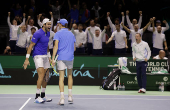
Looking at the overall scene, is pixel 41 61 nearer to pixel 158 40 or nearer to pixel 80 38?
pixel 80 38

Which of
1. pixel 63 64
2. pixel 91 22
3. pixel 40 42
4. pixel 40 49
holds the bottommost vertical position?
pixel 63 64

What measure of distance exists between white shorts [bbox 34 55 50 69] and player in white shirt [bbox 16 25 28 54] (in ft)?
20.3

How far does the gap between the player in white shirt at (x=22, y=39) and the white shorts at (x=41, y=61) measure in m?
6.20

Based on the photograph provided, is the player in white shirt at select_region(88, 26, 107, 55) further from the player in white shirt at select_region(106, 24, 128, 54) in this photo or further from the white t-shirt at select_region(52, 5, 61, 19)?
the white t-shirt at select_region(52, 5, 61, 19)

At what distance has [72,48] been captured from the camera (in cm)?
770

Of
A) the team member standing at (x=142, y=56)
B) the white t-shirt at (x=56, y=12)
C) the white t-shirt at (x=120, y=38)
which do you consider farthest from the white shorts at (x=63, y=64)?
the white t-shirt at (x=56, y=12)

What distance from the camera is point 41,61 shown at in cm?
784

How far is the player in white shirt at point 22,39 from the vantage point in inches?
547

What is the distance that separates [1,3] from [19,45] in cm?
519

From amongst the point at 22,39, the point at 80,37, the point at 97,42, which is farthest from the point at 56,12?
the point at 97,42

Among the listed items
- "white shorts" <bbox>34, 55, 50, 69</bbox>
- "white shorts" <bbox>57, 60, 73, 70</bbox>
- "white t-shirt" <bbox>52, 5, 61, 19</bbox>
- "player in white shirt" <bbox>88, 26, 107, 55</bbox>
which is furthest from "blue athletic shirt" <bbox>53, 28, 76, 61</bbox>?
"white t-shirt" <bbox>52, 5, 61, 19</bbox>

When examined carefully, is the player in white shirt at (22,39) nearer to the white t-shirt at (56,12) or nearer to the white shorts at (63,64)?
the white t-shirt at (56,12)

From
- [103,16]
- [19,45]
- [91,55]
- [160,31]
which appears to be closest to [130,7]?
[103,16]

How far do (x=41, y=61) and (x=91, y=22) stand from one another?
6.98 m
